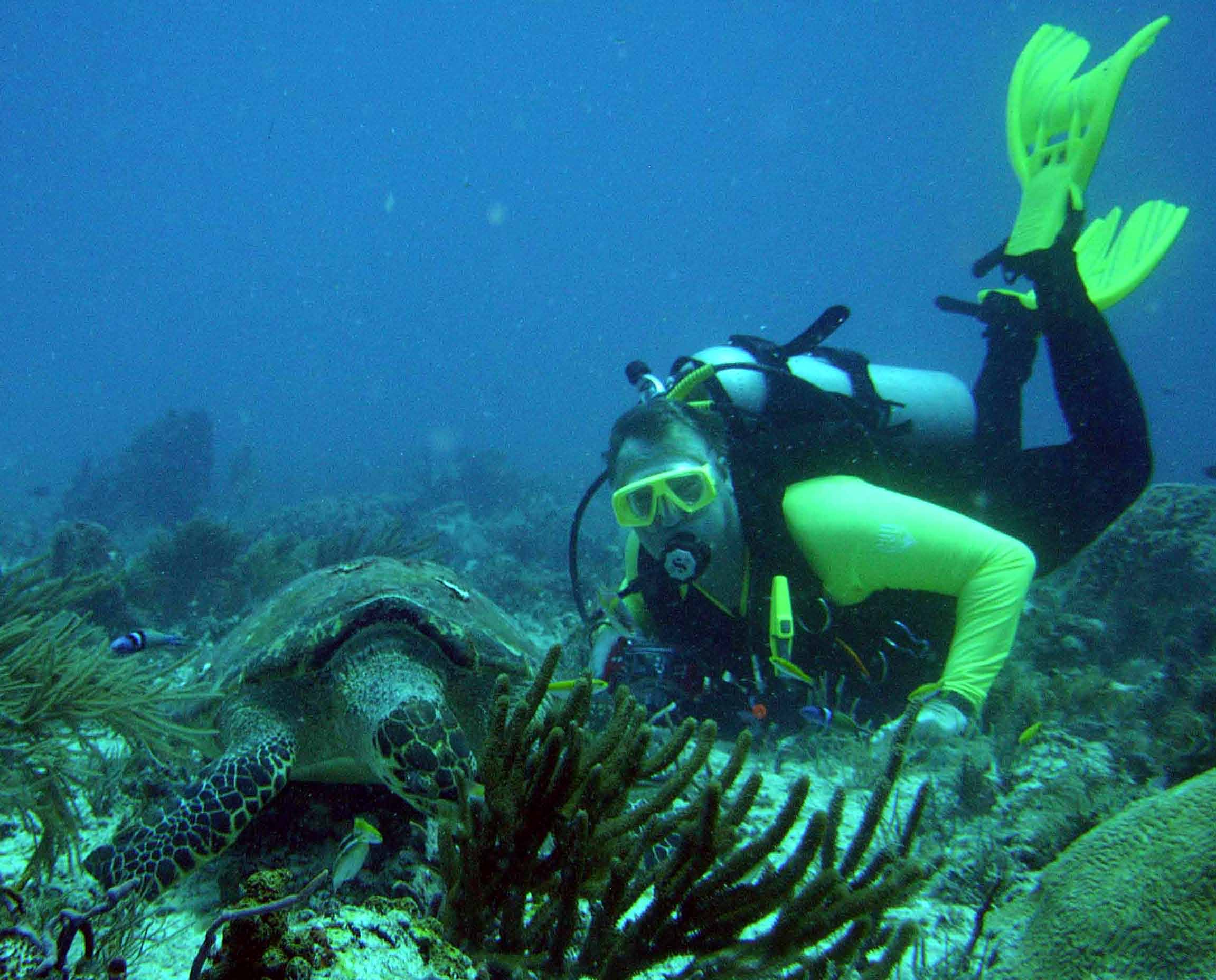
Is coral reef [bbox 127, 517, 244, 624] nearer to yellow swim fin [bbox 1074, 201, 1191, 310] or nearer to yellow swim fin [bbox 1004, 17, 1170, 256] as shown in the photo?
yellow swim fin [bbox 1004, 17, 1170, 256]

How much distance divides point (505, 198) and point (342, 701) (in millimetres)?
160577

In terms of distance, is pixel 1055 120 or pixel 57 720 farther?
pixel 1055 120

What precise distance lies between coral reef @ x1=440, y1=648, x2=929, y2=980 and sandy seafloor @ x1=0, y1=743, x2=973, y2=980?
0.34m

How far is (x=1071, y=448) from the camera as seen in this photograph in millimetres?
4949

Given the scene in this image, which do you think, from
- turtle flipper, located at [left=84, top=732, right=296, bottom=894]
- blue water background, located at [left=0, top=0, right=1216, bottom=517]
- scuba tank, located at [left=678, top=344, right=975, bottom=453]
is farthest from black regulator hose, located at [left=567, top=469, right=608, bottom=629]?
blue water background, located at [left=0, top=0, right=1216, bottom=517]

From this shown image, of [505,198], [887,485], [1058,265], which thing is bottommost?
[887,485]

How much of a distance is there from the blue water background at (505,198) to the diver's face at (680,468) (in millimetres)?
55609

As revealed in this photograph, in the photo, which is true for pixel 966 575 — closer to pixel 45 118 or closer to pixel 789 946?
pixel 789 946

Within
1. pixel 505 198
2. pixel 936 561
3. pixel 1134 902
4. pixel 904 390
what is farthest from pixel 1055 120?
pixel 505 198

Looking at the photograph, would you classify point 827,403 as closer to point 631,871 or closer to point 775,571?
point 775,571

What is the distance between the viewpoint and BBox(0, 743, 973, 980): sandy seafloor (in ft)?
3.29

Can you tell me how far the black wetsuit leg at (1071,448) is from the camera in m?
4.80

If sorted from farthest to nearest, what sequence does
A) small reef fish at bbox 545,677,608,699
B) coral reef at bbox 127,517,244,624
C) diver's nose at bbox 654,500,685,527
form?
1. coral reef at bbox 127,517,244,624
2. diver's nose at bbox 654,500,685,527
3. small reef fish at bbox 545,677,608,699

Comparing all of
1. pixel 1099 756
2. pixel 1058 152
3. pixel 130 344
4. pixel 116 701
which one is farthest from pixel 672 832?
pixel 130 344
